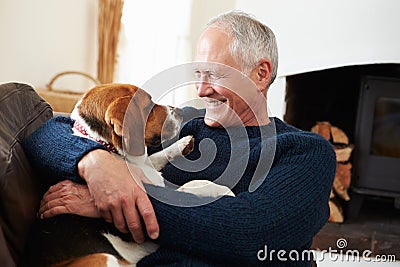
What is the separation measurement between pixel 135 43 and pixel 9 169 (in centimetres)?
287

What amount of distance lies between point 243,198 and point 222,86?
384mm

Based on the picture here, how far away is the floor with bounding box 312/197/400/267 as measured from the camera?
2.80m

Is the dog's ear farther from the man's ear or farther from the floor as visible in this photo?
the floor

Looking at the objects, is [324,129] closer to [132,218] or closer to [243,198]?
[243,198]

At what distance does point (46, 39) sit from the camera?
341 cm

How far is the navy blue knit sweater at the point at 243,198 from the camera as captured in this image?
4.14 ft

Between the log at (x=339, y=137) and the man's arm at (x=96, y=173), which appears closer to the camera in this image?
the man's arm at (x=96, y=173)

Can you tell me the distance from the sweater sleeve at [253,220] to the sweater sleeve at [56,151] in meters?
0.20

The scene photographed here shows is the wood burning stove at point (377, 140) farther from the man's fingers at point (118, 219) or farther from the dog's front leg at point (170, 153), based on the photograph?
the man's fingers at point (118, 219)

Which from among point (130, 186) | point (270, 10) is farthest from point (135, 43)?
point (130, 186)

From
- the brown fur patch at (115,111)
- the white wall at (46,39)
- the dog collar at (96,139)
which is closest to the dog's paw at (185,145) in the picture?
the brown fur patch at (115,111)

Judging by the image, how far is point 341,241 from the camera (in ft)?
9.41

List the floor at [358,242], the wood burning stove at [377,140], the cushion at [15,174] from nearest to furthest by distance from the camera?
1. the cushion at [15,174]
2. the floor at [358,242]
3. the wood burning stove at [377,140]

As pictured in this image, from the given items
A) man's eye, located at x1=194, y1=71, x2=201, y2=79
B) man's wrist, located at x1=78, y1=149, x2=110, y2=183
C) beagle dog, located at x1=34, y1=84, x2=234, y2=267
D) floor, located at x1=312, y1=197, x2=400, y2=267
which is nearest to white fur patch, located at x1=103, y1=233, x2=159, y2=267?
beagle dog, located at x1=34, y1=84, x2=234, y2=267
